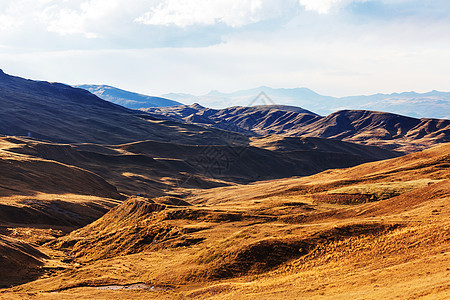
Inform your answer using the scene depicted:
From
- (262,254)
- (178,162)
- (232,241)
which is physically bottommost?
(178,162)

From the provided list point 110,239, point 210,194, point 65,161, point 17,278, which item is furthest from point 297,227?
point 65,161

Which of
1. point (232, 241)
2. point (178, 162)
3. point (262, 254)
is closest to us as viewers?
point (262, 254)

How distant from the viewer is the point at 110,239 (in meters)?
43.8

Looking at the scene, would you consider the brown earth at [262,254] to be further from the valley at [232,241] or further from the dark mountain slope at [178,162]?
the dark mountain slope at [178,162]

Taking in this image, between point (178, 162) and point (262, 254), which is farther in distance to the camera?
point (178, 162)

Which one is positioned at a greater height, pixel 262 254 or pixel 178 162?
pixel 262 254

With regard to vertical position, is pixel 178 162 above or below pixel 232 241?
below

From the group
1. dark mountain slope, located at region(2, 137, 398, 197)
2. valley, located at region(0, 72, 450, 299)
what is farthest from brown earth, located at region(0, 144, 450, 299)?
dark mountain slope, located at region(2, 137, 398, 197)

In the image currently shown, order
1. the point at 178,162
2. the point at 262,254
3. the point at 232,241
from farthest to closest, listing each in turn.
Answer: the point at 178,162 → the point at 232,241 → the point at 262,254

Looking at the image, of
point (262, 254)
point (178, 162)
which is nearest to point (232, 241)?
point (262, 254)

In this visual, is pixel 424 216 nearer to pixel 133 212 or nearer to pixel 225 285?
pixel 225 285

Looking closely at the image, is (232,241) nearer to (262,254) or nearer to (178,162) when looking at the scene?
(262,254)

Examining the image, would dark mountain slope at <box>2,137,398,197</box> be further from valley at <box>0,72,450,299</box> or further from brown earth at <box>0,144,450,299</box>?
brown earth at <box>0,144,450,299</box>

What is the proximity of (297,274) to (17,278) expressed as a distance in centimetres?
2467
